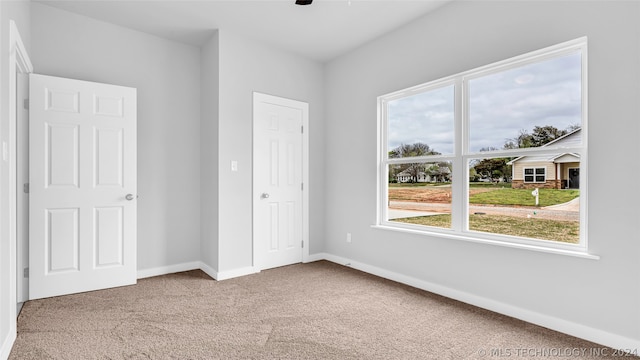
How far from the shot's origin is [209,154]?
3.87m

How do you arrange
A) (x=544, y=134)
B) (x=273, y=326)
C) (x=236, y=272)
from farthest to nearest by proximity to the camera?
(x=236, y=272) < (x=544, y=134) < (x=273, y=326)

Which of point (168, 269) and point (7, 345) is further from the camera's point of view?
point (168, 269)

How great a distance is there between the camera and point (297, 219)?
173 inches

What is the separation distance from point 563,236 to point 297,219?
2.86m

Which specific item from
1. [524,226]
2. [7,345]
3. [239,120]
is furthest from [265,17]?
[7,345]

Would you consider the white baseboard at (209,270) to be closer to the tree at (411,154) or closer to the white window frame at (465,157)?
the white window frame at (465,157)

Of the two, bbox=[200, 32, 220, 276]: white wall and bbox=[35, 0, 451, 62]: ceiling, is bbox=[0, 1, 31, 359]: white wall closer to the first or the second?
bbox=[35, 0, 451, 62]: ceiling

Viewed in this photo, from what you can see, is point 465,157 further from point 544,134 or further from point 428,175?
point 544,134

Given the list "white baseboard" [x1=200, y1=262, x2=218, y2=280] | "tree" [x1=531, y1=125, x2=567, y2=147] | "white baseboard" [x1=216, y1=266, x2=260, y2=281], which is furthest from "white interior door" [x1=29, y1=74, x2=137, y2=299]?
"tree" [x1=531, y1=125, x2=567, y2=147]

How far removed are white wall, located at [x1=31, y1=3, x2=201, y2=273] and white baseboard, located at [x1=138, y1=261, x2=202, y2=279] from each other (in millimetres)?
34

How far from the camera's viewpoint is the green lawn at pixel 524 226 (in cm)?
246

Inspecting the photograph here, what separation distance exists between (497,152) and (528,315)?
1320mm

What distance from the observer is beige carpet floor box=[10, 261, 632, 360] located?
2109 mm

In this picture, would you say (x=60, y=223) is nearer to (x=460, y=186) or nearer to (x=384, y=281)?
(x=384, y=281)
